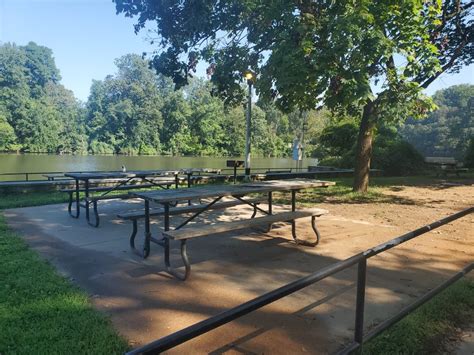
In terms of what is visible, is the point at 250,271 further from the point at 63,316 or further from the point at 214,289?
the point at 63,316

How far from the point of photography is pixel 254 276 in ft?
13.7

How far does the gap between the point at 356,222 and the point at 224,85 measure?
434 centimetres

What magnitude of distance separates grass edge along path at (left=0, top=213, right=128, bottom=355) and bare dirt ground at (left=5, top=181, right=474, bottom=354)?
17 cm

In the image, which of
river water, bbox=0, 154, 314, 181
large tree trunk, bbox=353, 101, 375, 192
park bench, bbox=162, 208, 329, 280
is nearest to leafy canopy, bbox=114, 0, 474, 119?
large tree trunk, bbox=353, 101, 375, 192

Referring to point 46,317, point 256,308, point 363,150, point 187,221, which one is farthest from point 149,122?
point 256,308

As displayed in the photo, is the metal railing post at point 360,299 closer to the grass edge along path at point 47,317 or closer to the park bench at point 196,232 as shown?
the grass edge along path at point 47,317

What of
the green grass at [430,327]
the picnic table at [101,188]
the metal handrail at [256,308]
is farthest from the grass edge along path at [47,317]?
the picnic table at [101,188]

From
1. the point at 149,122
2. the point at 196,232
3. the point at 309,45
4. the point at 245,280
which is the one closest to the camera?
the point at 245,280

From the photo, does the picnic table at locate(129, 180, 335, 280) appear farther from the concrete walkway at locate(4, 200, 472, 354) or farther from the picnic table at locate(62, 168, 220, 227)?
the picnic table at locate(62, 168, 220, 227)

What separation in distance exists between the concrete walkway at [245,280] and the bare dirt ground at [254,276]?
10 mm

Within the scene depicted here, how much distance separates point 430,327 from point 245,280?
1.78 metres

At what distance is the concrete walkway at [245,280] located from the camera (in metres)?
2.89

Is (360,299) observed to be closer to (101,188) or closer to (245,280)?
(245,280)

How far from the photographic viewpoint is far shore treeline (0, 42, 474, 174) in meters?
53.7
